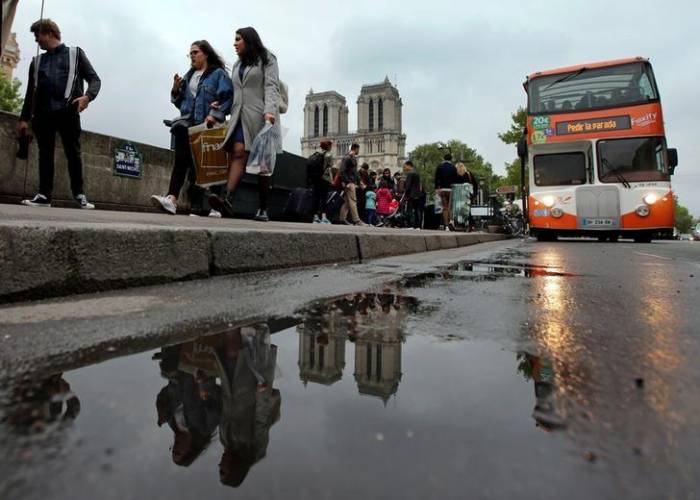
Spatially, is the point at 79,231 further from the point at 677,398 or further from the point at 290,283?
the point at 677,398

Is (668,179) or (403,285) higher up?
(668,179)

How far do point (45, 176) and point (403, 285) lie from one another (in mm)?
3840

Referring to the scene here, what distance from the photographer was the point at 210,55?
191 inches

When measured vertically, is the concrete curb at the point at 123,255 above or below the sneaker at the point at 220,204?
below

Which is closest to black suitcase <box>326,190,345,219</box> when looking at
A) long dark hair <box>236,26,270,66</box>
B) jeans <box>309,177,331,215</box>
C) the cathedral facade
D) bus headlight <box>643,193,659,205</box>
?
jeans <box>309,177,331,215</box>

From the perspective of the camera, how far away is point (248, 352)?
1041 millimetres

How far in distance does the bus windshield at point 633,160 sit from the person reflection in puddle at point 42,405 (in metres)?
11.1

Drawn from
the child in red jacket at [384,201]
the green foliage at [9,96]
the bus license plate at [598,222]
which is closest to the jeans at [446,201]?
the child in red jacket at [384,201]

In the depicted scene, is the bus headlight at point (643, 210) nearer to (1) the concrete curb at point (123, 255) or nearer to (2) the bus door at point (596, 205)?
(2) the bus door at point (596, 205)

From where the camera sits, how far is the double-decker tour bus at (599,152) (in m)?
9.51

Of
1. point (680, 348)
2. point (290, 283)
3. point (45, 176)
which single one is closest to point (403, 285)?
point (290, 283)

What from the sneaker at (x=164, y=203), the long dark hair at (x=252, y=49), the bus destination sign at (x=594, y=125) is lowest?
the sneaker at (x=164, y=203)

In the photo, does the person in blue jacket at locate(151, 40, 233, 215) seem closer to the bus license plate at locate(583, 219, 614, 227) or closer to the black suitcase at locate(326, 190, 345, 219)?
the black suitcase at locate(326, 190, 345, 219)

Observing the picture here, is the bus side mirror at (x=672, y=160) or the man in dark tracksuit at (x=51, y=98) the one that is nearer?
the man in dark tracksuit at (x=51, y=98)
